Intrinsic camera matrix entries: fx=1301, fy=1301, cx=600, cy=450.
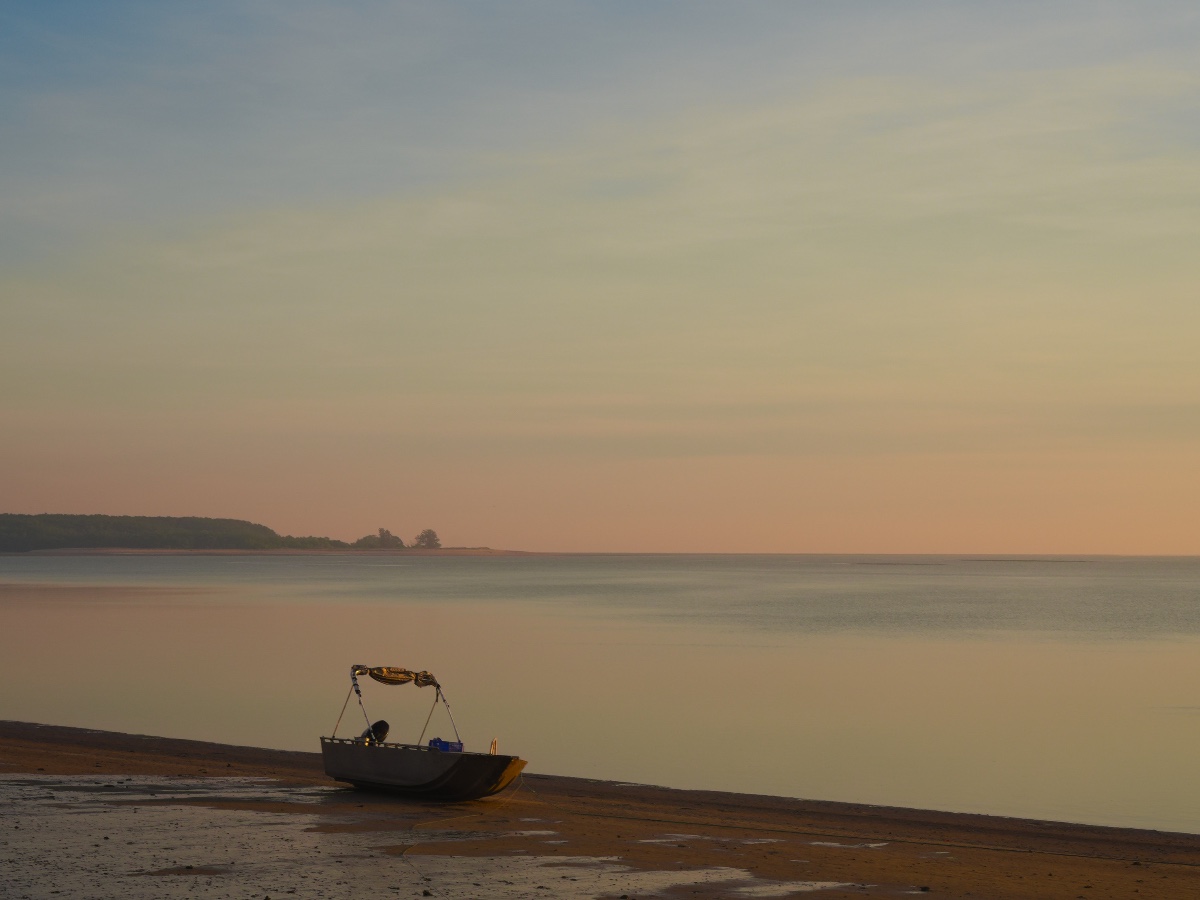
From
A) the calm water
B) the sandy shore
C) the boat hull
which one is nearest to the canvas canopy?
the boat hull

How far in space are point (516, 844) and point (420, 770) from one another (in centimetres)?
365

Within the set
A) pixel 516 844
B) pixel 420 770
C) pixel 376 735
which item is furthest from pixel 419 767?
pixel 516 844

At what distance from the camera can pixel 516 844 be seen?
17.1 meters

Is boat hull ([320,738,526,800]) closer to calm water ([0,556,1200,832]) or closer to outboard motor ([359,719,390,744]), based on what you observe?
outboard motor ([359,719,390,744])

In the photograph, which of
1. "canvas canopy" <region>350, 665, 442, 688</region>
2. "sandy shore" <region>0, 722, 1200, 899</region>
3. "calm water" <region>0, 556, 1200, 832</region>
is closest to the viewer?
"sandy shore" <region>0, 722, 1200, 899</region>

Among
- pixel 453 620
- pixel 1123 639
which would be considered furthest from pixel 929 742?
pixel 453 620

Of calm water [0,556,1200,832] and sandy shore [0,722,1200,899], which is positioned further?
calm water [0,556,1200,832]

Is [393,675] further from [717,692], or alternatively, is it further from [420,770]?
[717,692]

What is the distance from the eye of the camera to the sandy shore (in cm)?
1434

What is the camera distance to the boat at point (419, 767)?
20.0m

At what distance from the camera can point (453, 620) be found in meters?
77.4

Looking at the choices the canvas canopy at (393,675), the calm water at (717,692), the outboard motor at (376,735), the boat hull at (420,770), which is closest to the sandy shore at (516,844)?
the boat hull at (420,770)

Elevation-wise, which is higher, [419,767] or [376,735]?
[376,735]

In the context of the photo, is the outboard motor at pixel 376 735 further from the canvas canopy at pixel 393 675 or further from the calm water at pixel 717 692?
the calm water at pixel 717 692
